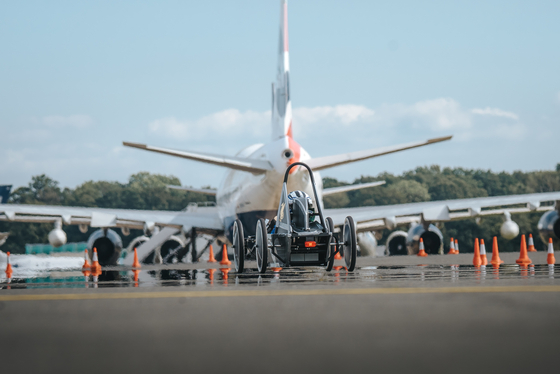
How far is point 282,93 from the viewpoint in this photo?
2519 centimetres

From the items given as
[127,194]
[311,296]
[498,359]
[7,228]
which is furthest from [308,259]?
[127,194]

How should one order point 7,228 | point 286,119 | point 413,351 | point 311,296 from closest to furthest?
1. point 413,351
2. point 311,296
3. point 286,119
4. point 7,228

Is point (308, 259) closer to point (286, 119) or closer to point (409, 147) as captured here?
point (409, 147)

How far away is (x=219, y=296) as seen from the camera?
29.6ft

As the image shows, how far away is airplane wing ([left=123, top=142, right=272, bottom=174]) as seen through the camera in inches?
710

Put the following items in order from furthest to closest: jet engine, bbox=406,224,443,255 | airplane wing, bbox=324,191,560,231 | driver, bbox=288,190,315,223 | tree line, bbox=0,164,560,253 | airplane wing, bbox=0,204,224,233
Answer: tree line, bbox=0,164,560,253 → jet engine, bbox=406,224,443,255 → airplane wing, bbox=324,191,560,231 → airplane wing, bbox=0,204,224,233 → driver, bbox=288,190,315,223

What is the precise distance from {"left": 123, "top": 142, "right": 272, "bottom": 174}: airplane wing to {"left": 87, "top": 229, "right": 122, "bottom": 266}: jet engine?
24.5 feet

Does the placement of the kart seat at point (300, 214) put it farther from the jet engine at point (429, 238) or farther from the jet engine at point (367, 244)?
the jet engine at point (367, 244)

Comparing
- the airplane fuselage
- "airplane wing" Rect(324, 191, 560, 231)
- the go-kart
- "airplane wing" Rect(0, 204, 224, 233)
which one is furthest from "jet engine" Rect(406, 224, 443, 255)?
the go-kart

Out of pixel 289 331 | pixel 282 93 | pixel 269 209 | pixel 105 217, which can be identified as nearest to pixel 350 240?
pixel 289 331

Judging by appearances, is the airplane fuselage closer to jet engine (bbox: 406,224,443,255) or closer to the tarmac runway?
jet engine (bbox: 406,224,443,255)

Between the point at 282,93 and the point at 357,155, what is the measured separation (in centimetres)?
606

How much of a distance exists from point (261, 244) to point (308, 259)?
0.92m

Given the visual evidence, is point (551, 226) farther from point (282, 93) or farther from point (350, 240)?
point (350, 240)
